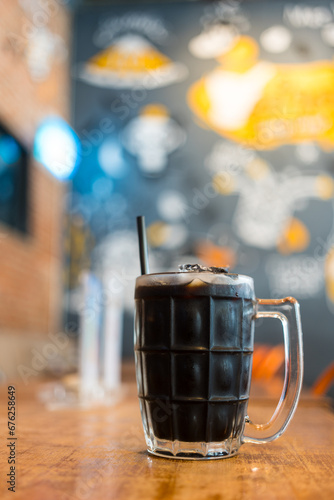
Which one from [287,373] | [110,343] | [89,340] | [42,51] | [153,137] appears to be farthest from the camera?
[153,137]

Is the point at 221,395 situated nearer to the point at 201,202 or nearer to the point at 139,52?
the point at 201,202

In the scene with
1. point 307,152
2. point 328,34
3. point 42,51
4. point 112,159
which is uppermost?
point 328,34

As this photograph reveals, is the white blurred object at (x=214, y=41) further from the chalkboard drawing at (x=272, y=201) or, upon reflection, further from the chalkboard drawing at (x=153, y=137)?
the chalkboard drawing at (x=272, y=201)

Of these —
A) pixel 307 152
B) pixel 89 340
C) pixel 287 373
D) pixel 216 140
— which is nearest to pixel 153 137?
pixel 216 140

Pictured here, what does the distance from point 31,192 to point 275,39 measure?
2.75 m

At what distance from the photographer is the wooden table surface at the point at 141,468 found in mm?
593

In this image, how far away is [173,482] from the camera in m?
0.63

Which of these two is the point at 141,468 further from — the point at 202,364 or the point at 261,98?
the point at 261,98

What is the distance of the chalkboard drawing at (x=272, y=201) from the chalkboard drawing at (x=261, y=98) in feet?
0.99

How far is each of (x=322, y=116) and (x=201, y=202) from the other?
1.36 metres

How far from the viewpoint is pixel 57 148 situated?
5559 mm

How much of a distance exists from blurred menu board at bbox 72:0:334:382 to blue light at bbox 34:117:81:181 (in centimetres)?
11

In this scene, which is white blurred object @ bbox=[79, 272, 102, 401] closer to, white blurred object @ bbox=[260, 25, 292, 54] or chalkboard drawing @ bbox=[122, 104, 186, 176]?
chalkboard drawing @ bbox=[122, 104, 186, 176]

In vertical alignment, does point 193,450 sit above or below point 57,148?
below
